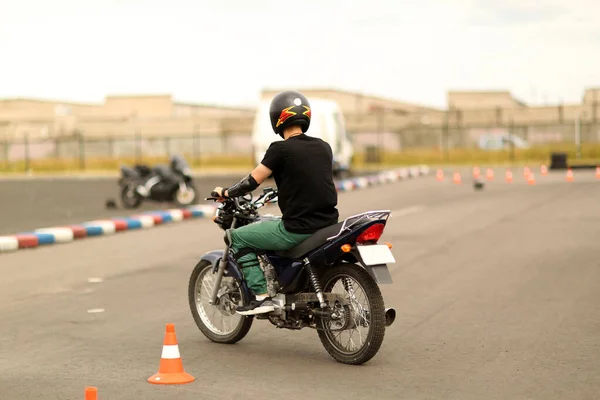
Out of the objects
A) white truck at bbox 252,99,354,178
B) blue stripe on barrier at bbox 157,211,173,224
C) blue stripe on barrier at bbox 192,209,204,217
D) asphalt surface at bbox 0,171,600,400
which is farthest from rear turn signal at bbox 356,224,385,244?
white truck at bbox 252,99,354,178

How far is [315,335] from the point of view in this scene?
860cm

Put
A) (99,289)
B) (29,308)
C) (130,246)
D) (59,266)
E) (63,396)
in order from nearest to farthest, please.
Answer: (63,396)
(29,308)
(99,289)
(59,266)
(130,246)

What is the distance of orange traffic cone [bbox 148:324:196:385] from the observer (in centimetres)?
684

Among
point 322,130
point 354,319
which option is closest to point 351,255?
point 354,319

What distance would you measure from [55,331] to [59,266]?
4.94 meters

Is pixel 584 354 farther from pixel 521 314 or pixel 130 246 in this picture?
pixel 130 246

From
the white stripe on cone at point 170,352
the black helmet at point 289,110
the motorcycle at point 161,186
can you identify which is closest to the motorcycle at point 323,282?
the black helmet at point 289,110

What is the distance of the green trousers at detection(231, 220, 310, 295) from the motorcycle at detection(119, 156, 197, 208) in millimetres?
17022

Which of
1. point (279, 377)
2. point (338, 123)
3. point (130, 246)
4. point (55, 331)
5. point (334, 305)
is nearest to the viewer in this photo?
point (279, 377)

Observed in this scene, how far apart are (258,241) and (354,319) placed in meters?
0.94

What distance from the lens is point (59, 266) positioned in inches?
544

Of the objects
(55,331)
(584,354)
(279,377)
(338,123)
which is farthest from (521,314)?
(338,123)

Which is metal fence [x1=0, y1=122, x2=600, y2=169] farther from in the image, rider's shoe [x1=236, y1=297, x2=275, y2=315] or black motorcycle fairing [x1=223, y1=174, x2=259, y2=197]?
black motorcycle fairing [x1=223, y1=174, x2=259, y2=197]

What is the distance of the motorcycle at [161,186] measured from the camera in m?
25.0
